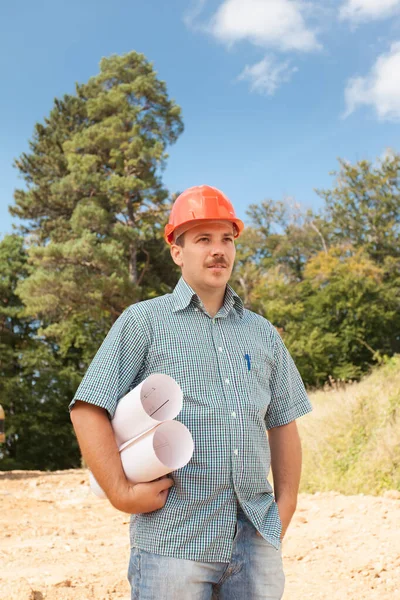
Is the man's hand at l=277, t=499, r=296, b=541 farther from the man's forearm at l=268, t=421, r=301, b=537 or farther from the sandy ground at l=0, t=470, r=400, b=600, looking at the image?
the sandy ground at l=0, t=470, r=400, b=600

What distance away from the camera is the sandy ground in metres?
4.80

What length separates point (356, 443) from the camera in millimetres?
8883

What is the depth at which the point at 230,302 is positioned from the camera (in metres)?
2.43

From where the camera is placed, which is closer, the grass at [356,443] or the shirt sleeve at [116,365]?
the shirt sleeve at [116,365]

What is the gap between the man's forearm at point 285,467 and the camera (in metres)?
2.30

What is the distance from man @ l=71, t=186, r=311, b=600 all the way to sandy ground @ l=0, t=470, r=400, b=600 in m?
2.88

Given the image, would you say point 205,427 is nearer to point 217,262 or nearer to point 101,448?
point 101,448

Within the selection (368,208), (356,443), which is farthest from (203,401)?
(368,208)

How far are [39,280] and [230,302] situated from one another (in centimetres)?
1948

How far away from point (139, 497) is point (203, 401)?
37 centimetres

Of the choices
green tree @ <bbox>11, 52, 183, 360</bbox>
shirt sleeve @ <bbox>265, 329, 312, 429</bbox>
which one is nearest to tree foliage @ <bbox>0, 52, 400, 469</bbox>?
green tree @ <bbox>11, 52, 183, 360</bbox>

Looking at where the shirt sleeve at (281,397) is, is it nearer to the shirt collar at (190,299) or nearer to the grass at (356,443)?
the shirt collar at (190,299)

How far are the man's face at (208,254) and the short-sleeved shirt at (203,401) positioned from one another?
0.06 meters

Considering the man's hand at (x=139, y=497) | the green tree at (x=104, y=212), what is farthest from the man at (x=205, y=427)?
the green tree at (x=104, y=212)
